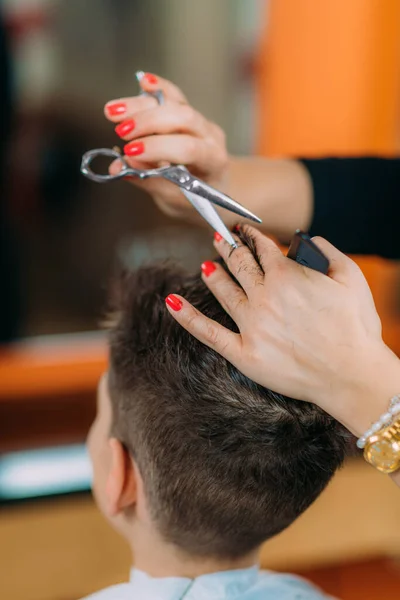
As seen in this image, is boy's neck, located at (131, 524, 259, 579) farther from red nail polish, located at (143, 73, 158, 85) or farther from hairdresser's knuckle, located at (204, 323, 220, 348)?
red nail polish, located at (143, 73, 158, 85)

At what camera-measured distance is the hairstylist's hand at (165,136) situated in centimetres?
93

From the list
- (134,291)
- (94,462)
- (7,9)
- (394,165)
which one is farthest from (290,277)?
(7,9)

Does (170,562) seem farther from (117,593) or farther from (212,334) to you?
(212,334)

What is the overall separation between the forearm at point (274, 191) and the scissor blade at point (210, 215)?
0.21 metres

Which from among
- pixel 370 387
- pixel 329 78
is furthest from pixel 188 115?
pixel 329 78

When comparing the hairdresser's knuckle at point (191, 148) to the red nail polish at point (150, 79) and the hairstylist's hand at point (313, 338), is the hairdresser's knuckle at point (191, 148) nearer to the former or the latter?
the red nail polish at point (150, 79)

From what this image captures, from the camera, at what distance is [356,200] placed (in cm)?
125

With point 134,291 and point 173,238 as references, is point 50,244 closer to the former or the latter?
point 173,238

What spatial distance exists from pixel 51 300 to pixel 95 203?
344 mm

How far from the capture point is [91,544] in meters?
1.98

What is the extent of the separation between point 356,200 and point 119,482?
2.21 ft

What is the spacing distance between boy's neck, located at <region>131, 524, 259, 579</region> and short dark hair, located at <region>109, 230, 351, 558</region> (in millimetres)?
15

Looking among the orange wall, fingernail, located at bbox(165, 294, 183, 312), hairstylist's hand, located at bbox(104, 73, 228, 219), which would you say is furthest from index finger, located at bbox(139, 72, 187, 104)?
the orange wall

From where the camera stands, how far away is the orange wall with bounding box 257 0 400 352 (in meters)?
2.28
